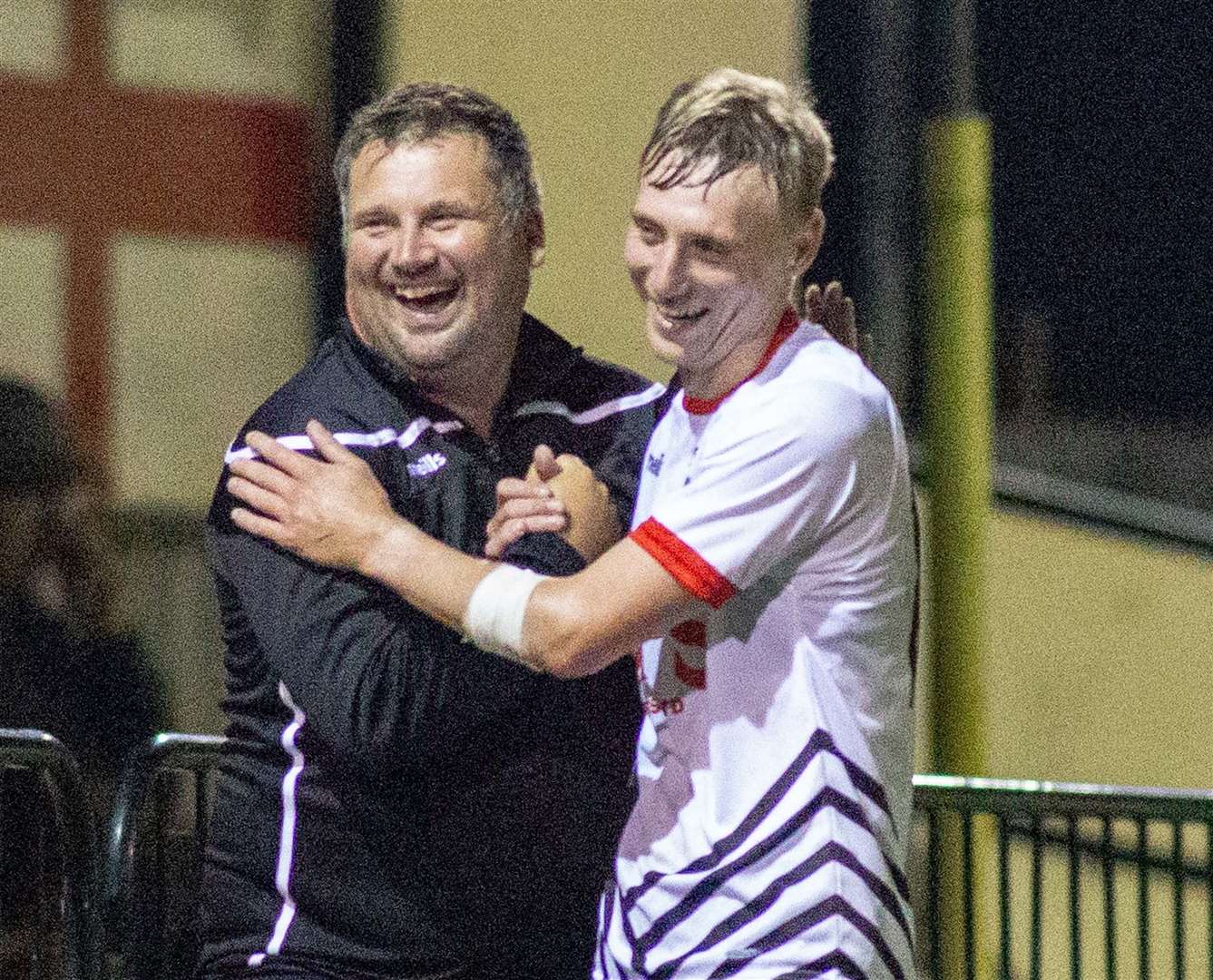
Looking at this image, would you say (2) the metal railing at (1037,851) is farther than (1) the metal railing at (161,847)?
Yes

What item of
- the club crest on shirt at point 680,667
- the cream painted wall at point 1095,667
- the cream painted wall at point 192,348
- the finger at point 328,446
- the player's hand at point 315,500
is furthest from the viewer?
the cream painted wall at point 1095,667

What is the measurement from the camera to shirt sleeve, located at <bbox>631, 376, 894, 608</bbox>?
240 centimetres

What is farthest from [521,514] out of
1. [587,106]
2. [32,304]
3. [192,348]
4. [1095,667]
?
[1095,667]

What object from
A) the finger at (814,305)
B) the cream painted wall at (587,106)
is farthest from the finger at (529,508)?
the cream painted wall at (587,106)

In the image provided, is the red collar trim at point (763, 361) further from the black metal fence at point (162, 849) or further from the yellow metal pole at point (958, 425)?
the yellow metal pole at point (958, 425)

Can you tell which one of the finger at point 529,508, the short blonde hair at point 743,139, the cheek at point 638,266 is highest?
the short blonde hair at point 743,139

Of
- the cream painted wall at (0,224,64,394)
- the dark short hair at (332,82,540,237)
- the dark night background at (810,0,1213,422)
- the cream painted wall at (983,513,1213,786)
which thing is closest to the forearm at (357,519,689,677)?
the dark short hair at (332,82,540,237)

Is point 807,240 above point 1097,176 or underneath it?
underneath

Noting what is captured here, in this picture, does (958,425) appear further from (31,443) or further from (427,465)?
(427,465)

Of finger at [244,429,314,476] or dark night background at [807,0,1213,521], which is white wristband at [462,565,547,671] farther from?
dark night background at [807,0,1213,521]

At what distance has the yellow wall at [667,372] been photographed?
6.98m

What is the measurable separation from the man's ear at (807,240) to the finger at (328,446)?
2.11 ft

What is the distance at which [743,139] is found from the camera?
247 centimetres

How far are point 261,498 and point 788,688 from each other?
0.75 metres
